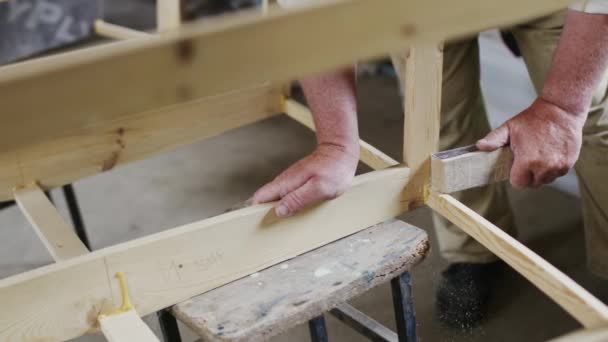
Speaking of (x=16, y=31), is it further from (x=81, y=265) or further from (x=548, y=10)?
(x=548, y=10)

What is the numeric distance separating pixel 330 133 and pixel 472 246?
0.59 meters

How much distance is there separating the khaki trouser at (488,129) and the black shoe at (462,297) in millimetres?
33

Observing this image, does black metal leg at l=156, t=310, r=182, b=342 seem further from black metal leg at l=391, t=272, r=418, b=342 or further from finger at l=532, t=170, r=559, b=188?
finger at l=532, t=170, r=559, b=188

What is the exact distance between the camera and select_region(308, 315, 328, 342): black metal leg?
3.58 ft

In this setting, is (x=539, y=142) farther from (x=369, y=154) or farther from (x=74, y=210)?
(x=74, y=210)

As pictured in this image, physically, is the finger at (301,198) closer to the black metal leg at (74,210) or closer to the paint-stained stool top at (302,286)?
the paint-stained stool top at (302,286)

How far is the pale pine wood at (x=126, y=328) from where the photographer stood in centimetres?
92

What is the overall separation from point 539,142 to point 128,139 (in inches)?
29.7

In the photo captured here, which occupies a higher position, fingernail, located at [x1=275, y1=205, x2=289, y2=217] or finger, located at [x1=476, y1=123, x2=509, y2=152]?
finger, located at [x1=476, y1=123, x2=509, y2=152]

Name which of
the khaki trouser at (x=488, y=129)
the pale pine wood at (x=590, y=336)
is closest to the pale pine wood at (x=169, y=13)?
the khaki trouser at (x=488, y=129)

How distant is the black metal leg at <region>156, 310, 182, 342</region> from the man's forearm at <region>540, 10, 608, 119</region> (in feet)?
2.28

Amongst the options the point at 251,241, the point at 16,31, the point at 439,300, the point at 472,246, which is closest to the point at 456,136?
the point at 472,246

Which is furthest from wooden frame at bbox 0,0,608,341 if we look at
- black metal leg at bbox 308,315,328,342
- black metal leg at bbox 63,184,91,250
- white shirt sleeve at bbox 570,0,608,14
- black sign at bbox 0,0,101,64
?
black sign at bbox 0,0,101,64

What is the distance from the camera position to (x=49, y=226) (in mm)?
1148
